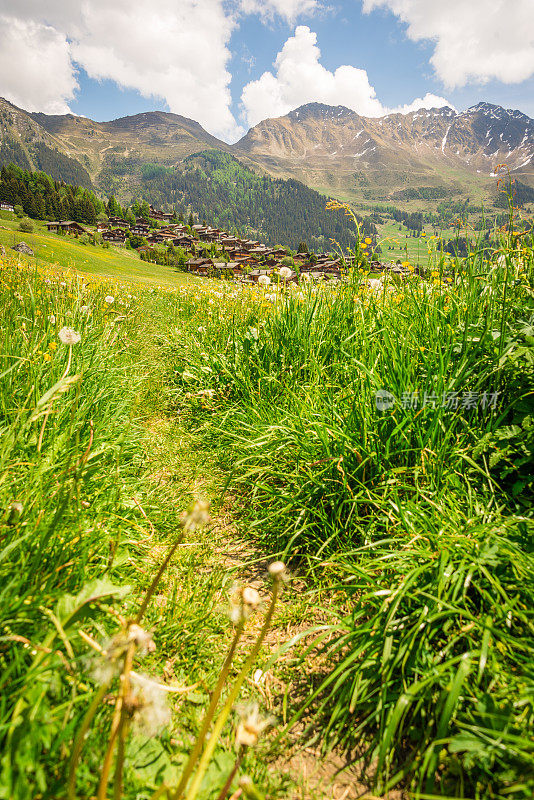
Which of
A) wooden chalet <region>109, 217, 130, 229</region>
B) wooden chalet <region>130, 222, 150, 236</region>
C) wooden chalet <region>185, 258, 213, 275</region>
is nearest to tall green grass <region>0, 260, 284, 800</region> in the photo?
wooden chalet <region>185, 258, 213, 275</region>

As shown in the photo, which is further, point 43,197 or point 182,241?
point 182,241

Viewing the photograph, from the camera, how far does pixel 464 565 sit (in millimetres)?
1613

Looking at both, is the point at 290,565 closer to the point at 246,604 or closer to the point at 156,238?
the point at 246,604

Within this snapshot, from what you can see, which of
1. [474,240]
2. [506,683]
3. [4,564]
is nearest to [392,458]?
[506,683]

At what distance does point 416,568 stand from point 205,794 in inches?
41.3

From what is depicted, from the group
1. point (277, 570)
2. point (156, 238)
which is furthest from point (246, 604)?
point (156, 238)

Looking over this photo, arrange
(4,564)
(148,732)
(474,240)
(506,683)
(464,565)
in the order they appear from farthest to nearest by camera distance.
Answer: (474,240) → (464,565) → (4,564) → (506,683) → (148,732)

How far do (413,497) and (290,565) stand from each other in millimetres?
859

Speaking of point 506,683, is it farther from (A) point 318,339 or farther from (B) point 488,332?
(A) point 318,339

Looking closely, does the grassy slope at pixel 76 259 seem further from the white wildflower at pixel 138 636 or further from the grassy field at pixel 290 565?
the white wildflower at pixel 138 636

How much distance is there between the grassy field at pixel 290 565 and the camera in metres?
1.10

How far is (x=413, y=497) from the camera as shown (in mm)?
2109

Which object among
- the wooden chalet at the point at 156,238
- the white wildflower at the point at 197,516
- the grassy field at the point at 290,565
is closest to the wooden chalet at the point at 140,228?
the wooden chalet at the point at 156,238

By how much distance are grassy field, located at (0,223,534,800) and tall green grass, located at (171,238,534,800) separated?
0.01 m
